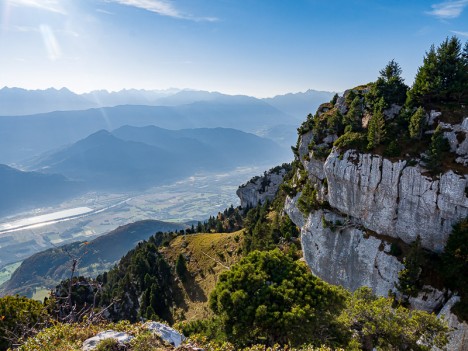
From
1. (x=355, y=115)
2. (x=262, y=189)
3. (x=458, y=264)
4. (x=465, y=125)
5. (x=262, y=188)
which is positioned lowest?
(x=262, y=189)

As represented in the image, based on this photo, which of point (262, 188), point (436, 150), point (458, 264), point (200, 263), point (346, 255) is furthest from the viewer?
point (262, 188)

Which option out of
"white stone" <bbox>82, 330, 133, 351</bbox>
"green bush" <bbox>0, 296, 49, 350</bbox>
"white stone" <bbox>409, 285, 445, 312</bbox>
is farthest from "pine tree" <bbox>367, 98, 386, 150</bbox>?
"green bush" <bbox>0, 296, 49, 350</bbox>

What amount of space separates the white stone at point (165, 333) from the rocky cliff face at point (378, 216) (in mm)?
37018

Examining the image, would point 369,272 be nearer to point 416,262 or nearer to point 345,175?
point 416,262

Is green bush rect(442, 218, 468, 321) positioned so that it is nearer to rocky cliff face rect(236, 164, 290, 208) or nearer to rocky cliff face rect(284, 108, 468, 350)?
rocky cliff face rect(284, 108, 468, 350)

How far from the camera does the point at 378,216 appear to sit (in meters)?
48.4

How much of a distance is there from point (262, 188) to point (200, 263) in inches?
2361

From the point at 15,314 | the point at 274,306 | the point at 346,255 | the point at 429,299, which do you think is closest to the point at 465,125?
the point at 429,299

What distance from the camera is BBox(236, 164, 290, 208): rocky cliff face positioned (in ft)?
445

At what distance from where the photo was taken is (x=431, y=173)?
141ft

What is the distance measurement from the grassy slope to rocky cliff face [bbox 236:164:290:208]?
39.4 metres

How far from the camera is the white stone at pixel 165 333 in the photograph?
1613 centimetres

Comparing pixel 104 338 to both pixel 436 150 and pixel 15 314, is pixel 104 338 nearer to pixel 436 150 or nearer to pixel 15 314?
pixel 15 314

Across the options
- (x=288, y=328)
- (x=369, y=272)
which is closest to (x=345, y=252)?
(x=369, y=272)
